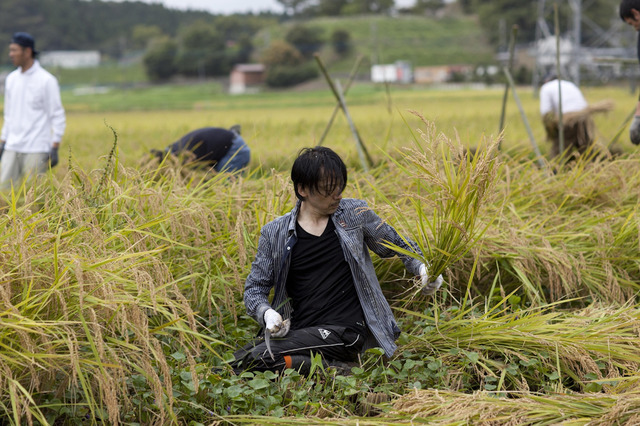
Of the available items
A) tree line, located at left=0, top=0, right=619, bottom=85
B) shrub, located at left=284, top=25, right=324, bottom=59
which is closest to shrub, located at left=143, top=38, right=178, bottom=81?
tree line, located at left=0, top=0, right=619, bottom=85

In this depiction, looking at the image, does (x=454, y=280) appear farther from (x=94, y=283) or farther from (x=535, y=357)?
(x=94, y=283)

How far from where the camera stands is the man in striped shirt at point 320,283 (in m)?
3.11

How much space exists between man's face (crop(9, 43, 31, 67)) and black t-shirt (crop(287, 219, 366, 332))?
3941 mm

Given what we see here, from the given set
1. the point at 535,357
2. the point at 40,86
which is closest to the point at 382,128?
the point at 40,86

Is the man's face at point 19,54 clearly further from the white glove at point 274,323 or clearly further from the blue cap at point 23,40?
the white glove at point 274,323

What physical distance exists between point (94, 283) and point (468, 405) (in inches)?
51.1

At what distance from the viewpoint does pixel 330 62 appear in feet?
216

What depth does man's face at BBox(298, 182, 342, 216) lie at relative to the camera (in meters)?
3.07

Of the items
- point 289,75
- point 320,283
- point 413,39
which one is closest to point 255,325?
point 320,283

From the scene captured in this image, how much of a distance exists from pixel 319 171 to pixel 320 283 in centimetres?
51

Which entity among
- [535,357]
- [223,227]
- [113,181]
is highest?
[113,181]

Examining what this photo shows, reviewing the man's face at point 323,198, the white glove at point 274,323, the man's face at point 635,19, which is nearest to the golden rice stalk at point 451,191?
the man's face at point 323,198

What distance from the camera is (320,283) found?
3.25 m

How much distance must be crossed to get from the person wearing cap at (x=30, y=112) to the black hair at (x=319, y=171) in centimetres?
375
